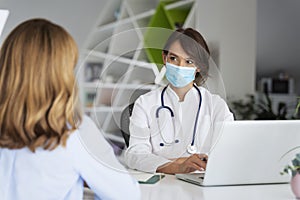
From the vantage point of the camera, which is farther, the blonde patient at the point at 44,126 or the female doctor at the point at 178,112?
the female doctor at the point at 178,112

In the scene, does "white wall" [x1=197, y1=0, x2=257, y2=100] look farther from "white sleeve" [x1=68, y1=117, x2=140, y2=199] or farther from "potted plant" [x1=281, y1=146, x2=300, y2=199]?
"white sleeve" [x1=68, y1=117, x2=140, y2=199]

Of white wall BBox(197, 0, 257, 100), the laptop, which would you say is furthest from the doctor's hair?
white wall BBox(197, 0, 257, 100)

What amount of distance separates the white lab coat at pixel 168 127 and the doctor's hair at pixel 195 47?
4 cm

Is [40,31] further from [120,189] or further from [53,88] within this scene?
[120,189]

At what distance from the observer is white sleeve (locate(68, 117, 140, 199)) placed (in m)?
1.17

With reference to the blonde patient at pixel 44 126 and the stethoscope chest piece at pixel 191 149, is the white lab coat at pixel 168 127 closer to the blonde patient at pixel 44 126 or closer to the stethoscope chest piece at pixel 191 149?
the stethoscope chest piece at pixel 191 149

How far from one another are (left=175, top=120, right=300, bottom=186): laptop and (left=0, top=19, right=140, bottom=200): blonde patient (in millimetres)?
392

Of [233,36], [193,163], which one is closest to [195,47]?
[193,163]

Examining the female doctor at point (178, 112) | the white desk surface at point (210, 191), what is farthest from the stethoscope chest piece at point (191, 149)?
the white desk surface at point (210, 191)

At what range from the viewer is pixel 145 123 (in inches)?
57.0

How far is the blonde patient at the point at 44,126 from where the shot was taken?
3.69ft

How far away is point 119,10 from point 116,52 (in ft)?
10.6

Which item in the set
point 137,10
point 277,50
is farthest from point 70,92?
point 277,50

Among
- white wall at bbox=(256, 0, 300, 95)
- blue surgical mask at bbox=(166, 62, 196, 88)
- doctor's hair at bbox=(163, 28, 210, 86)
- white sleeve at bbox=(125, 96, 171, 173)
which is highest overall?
doctor's hair at bbox=(163, 28, 210, 86)
